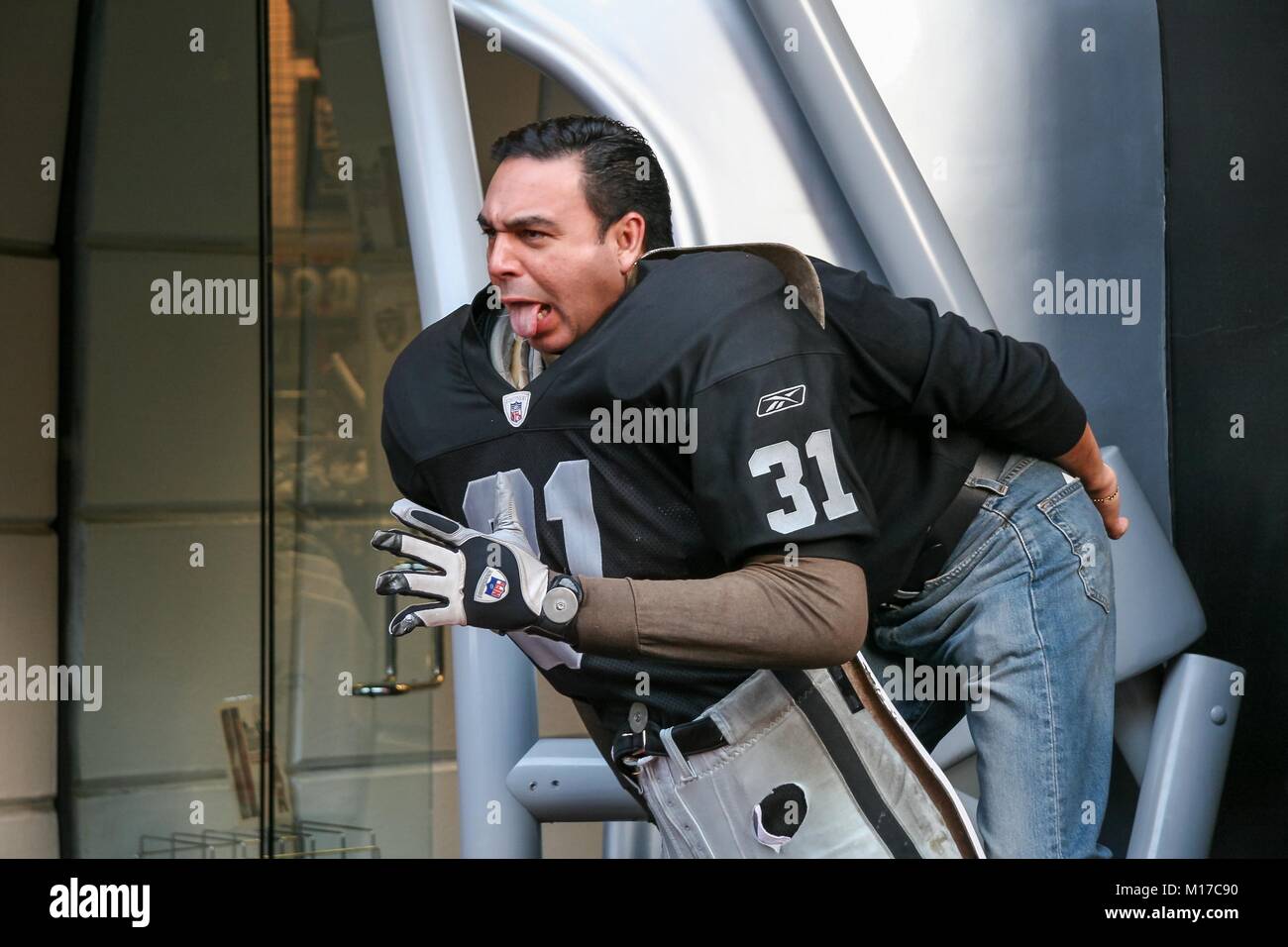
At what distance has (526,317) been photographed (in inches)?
80.9

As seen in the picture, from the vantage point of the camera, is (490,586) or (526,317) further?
(526,317)

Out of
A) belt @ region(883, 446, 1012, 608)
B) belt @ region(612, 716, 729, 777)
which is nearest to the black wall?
belt @ region(883, 446, 1012, 608)

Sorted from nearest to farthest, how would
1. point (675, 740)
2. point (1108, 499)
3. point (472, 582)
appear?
point (472, 582)
point (675, 740)
point (1108, 499)

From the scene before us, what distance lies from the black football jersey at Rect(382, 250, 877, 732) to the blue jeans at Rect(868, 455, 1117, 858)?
24 centimetres

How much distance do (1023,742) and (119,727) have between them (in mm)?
1773

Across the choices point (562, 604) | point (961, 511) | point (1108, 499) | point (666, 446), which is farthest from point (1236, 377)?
point (562, 604)

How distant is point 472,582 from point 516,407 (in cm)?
33

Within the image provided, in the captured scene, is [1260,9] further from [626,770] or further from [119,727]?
[119,727]

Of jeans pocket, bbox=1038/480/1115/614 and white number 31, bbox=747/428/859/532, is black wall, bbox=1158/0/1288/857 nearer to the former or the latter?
jeans pocket, bbox=1038/480/1115/614

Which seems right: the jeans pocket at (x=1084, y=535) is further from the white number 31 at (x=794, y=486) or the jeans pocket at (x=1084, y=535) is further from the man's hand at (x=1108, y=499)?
the white number 31 at (x=794, y=486)

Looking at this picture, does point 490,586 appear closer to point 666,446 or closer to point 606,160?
point 666,446

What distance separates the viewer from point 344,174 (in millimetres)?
2594

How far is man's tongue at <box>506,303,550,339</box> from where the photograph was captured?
2.04m

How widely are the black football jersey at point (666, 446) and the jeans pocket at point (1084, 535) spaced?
1.16 feet
